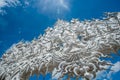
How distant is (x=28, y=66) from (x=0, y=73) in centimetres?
102

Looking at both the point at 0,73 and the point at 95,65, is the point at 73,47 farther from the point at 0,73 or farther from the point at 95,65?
the point at 0,73

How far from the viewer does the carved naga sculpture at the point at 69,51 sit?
3.82 metres

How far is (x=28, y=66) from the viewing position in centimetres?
464

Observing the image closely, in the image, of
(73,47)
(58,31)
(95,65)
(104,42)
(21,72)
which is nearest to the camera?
(95,65)

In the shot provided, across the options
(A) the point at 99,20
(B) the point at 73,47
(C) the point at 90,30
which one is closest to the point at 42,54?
(B) the point at 73,47

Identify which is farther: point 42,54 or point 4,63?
point 4,63

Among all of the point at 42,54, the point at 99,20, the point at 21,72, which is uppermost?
the point at 99,20

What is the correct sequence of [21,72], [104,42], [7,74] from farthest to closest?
1. [7,74]
2. [21,72]
3. [104,42]

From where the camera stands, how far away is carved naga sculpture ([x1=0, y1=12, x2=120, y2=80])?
3.82m

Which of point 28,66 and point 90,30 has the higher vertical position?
point 90,30

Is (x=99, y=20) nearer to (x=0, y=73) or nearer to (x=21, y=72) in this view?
(x=21, y=72)

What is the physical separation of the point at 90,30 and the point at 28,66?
154cm

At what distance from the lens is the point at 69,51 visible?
171 inches

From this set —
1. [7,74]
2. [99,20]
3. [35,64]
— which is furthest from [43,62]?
[99,20]
